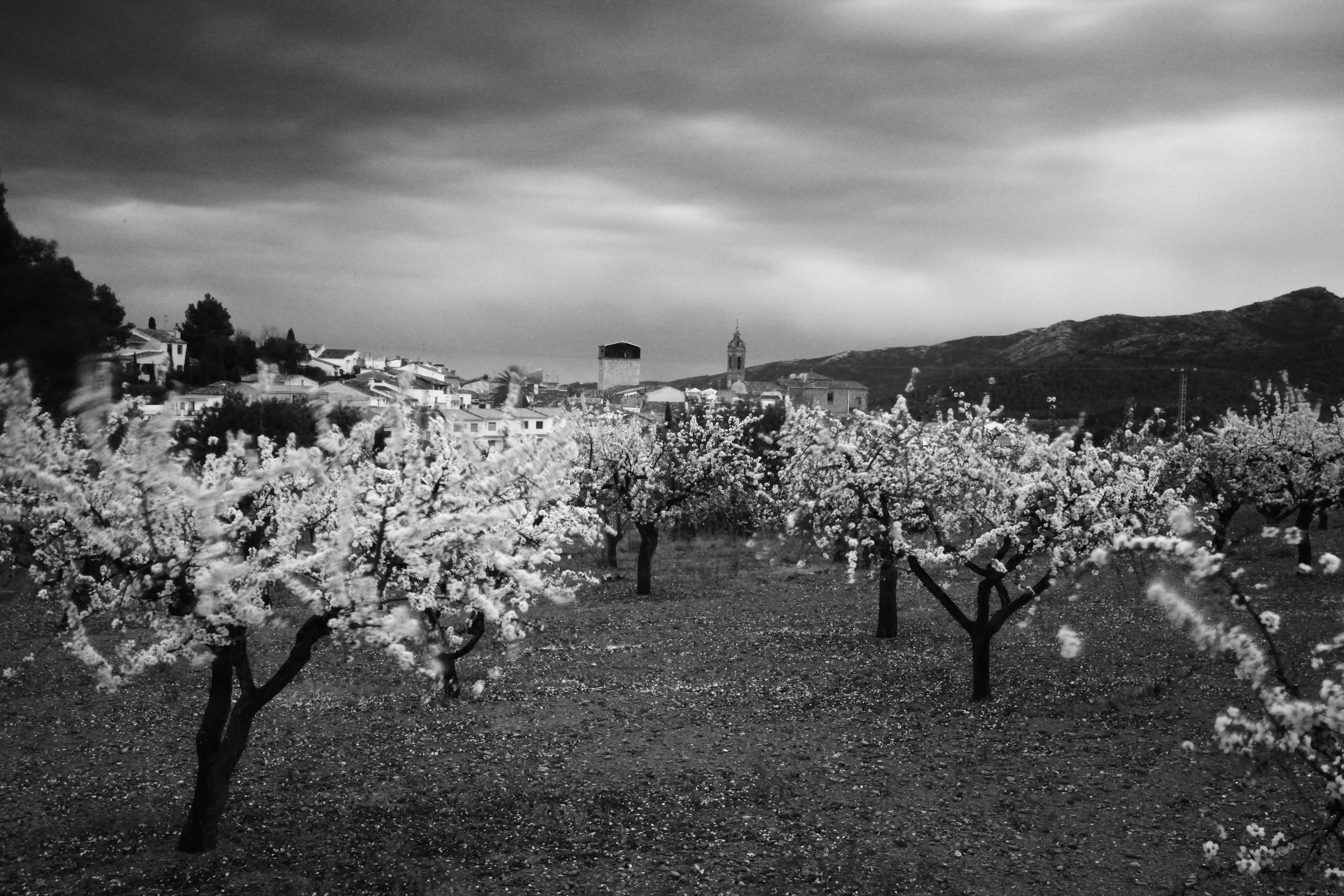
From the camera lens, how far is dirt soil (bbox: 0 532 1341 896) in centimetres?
1140

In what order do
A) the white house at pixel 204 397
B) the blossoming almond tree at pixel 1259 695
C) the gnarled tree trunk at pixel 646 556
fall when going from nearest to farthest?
the blossoming almond tree at pixel 1259 695, the white house at pixel 204 397, the gnarled tree trunk at pixel 646 556

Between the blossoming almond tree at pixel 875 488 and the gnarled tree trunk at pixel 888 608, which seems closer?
the blossoming almond tree at pixel 875 488

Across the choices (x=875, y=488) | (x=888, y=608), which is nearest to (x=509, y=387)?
(x=875, y=488)

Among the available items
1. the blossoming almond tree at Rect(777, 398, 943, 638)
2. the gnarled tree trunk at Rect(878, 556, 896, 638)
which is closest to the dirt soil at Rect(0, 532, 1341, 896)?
the gnarled tree trunk at Rect(878, 556, 896, 638)

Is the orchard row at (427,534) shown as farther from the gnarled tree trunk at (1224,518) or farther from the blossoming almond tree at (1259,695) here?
the gnarled tree trunk at (1224,518)

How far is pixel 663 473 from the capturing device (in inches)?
1414

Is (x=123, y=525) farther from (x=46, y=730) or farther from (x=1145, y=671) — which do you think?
(x=1145, y=671)

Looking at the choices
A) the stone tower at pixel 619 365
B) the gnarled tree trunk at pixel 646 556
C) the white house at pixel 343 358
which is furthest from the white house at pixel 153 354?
the stone tower at pixel 619 365

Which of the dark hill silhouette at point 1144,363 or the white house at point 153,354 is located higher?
→ the dark hill silhouette at point 1144,363

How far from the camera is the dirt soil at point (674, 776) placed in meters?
Answer: 11.4

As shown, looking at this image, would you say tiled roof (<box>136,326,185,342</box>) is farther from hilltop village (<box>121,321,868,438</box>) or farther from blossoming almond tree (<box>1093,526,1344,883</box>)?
blossoming almond tree (<box>1093,526,1344,883</box>)

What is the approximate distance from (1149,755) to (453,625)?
1683 centimetres

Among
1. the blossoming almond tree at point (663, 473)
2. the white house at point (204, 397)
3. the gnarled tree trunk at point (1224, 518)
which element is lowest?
the gnarled tree trunk at point (1224, 518)

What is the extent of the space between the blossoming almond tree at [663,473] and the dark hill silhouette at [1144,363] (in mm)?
36355
